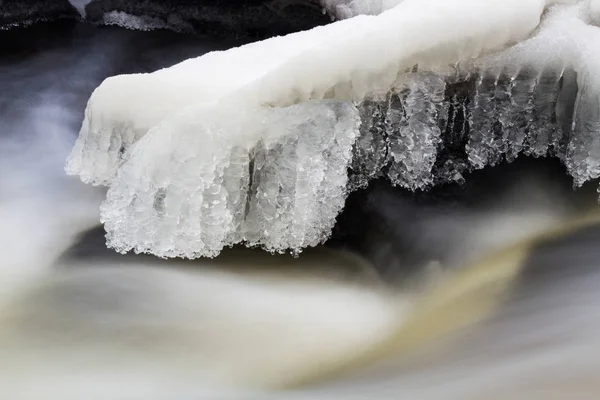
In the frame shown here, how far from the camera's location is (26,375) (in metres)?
1.10

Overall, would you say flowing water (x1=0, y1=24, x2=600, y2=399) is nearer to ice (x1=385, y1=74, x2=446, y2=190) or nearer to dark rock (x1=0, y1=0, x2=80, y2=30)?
ice (x1=385, y1=74, x2=446, y2=190)

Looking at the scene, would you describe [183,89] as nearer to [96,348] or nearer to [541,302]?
[96,348]

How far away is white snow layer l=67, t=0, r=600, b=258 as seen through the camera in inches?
48.3

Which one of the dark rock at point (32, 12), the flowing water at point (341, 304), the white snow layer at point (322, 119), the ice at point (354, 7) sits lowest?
the flowing water at point (341, 304)

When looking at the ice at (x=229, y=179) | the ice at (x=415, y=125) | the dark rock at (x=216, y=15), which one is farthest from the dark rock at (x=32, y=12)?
the ice at (x=415, y=125)

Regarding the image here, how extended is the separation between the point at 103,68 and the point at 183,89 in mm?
1023

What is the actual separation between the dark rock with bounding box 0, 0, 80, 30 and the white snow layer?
1.27 metres

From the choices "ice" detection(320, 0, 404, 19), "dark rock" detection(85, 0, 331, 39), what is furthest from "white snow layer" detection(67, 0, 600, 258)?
"dark rock" detection(85, 0, 331, 39)

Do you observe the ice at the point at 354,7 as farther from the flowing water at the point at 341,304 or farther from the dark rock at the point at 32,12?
the dark rock at the point at 32,12

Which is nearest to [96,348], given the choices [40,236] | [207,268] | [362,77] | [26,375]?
[26,375]

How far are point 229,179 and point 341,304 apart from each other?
0.32 meters

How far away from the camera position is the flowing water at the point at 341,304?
1065 millimetres

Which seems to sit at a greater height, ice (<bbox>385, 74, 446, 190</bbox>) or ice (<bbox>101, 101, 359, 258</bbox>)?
ice (<bbox>385, 74, 446, 190</bbox>)

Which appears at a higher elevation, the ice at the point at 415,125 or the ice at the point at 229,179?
the ice at the point at 415,125
